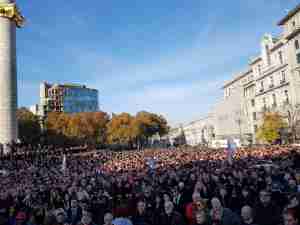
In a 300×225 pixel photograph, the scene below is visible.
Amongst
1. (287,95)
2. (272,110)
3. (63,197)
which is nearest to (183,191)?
(63,197)

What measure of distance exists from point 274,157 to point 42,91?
5218 inches

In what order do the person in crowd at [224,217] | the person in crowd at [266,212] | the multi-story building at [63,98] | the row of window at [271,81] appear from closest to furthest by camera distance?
the person in crowd at [224,217]
the person in crowd at [266,212]
the row of window at [271,81]
the multi-story building at [63,98]

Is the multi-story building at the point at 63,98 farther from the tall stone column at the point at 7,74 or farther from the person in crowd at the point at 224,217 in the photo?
the person in crowd at the point at 224,217

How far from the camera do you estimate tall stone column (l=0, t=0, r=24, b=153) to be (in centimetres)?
3981

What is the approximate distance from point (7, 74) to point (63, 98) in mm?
107078

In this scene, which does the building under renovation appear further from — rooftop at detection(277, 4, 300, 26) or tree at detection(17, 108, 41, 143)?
rooftop at detection(277, 4, 300, 26)

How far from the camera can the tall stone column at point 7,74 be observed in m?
39.8

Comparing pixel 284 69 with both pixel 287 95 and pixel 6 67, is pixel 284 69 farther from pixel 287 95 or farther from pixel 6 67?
pixel 6 67

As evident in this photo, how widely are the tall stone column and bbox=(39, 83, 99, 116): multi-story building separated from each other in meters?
102

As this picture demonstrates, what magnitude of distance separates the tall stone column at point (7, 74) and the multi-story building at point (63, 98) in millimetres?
102323

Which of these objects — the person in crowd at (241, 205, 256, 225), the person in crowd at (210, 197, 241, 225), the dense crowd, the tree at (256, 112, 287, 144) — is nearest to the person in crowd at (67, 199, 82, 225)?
the dense crowd

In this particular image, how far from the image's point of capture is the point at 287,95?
57156 millimetres

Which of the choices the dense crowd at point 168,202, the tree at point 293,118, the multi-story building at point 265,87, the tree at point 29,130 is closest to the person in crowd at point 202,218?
the dense crowd at point 168,202

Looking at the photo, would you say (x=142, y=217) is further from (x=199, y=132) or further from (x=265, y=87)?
(x=199, y=132)
